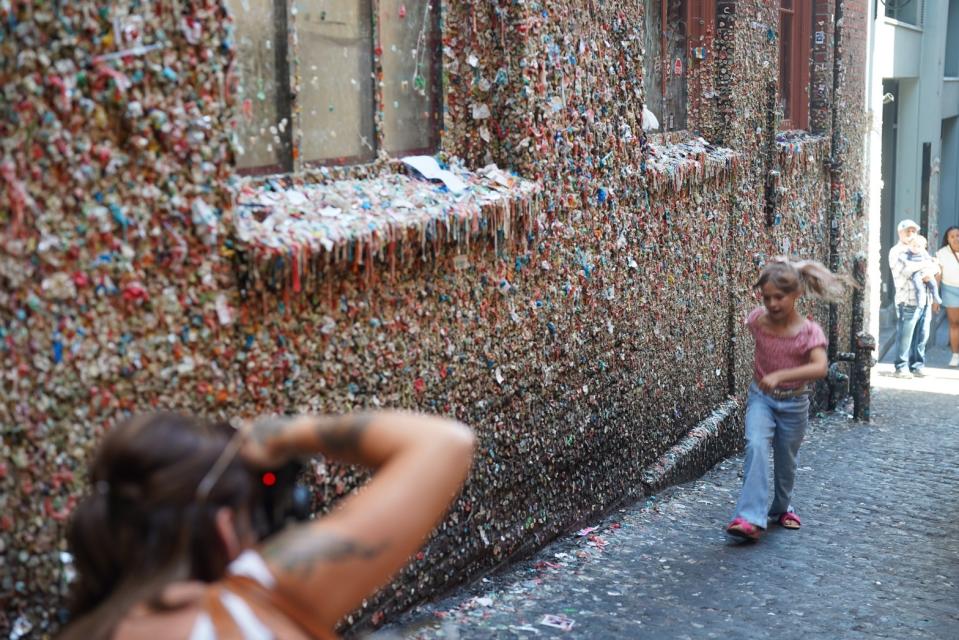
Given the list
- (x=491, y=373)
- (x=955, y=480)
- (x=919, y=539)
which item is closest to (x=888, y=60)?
(x=955, y=480)

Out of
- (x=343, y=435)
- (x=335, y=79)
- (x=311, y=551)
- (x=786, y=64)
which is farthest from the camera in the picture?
(x=786, y=64)

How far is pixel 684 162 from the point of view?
743 centimetres

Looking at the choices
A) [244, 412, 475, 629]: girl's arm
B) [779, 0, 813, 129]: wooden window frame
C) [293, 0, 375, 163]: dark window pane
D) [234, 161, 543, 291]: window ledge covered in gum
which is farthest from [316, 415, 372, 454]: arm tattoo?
[779, 0, 813, 129]: wooden window frame

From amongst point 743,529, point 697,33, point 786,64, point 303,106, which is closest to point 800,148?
point 786,64

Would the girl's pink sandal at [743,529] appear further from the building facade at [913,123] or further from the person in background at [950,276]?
the building facade at [913,123]

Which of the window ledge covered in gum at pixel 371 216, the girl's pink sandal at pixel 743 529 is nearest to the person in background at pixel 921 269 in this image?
the girl's pink sandal at pixel 743 529

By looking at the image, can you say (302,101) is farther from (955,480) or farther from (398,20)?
(955,480)

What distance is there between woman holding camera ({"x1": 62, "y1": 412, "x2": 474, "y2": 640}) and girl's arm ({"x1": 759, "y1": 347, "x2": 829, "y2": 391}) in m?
4.47

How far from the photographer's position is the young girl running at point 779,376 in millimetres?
6172

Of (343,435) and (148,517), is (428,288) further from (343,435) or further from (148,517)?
(148,517)

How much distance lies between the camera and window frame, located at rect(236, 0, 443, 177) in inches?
162

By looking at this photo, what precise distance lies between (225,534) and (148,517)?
0.12 metres

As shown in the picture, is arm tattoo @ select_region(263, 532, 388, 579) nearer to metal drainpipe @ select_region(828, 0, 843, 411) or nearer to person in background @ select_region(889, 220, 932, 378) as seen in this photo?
metal drainpipe @ select_region(828, 0, 843, 411)

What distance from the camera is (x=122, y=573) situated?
176 centimetres
